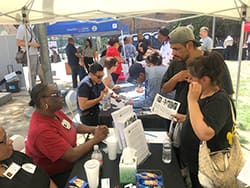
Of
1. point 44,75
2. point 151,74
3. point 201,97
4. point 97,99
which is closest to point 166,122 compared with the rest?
point 151,74

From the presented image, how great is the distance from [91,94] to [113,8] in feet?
3.51

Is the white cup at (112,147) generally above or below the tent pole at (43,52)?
below

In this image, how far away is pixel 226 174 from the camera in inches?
57.6

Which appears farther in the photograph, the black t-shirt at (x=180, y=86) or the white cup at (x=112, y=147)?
the black t-shirt at (x=180, y=86)

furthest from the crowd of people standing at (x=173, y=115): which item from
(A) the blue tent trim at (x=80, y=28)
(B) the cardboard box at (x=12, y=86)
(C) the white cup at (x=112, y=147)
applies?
(B) the cardboard box at (x=12, y=86)

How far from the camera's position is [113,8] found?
2924mm

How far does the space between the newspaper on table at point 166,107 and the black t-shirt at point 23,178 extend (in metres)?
1.01

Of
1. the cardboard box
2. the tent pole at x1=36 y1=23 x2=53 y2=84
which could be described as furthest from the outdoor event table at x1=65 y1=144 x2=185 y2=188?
the cardboard box

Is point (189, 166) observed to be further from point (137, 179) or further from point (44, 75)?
point (44, 75)

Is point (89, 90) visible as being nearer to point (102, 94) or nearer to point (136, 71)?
point (102, 94)

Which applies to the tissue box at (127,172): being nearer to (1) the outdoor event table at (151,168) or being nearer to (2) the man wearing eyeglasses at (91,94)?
(1) the outdoor event table at (151,168)

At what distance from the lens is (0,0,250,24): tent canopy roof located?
2602 mm

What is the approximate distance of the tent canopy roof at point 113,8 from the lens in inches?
102

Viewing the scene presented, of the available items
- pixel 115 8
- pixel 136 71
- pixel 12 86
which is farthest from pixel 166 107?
pixel 12 86
